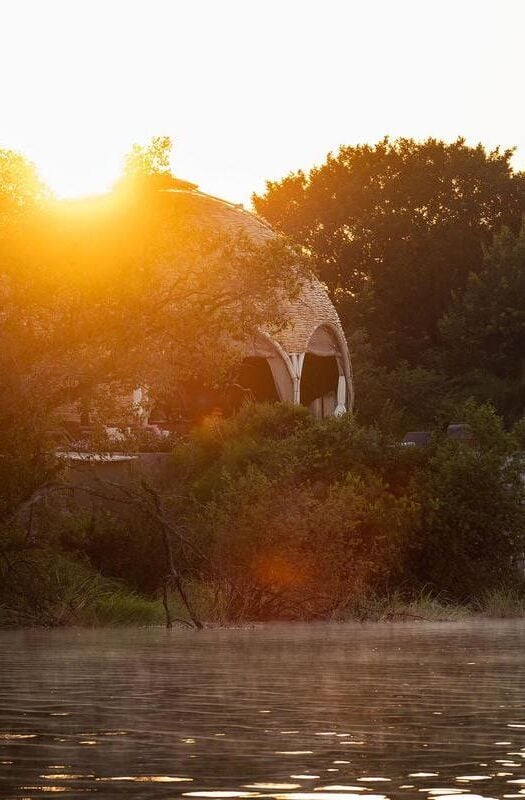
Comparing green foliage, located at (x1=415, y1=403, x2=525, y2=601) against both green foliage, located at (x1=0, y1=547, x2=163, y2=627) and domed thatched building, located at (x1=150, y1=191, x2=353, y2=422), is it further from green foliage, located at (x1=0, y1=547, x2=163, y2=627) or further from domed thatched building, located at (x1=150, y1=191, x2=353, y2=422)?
domed thatched building, located at (x1=150, y1=191, x2=353, y2=422)

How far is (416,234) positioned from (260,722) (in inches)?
2522

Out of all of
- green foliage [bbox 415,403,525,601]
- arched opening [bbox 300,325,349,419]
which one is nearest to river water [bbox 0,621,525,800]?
green foliage [bbox 415,403,525,601]

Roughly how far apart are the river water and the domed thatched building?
92.5 ft

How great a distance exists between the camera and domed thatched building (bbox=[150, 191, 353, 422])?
144 feet

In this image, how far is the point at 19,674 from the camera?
11.3 m

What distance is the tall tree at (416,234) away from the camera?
70.7 metres

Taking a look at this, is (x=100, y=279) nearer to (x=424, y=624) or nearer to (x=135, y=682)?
(x=424, y=624)

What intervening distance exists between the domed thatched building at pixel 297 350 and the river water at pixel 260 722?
28179 mm

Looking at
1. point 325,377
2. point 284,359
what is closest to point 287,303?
point 284,359

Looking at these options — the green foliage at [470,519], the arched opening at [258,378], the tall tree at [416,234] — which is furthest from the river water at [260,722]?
the tall tree at [416,234]

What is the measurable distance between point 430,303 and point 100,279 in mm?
53306

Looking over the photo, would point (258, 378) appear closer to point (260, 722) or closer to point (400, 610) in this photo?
point (400, 610)

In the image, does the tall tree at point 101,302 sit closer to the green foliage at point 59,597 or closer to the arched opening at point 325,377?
the green foliage at point 59,597

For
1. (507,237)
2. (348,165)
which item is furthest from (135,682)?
(348,165)
